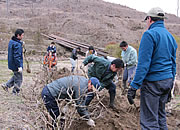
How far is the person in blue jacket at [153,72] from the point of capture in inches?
96.0

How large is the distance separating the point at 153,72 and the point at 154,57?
188 millimetres

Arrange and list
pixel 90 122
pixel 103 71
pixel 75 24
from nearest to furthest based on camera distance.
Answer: pixel 90 122, pixel 103 71, pixel 75 24

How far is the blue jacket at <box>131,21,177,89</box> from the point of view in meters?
2.43

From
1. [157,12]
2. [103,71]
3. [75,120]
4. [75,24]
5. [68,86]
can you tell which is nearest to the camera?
[157,12]

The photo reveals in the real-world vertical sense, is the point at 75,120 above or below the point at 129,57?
below

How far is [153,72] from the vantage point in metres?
2.50

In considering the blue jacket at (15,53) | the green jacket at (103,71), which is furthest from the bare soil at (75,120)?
the blue jacket at (15,53)

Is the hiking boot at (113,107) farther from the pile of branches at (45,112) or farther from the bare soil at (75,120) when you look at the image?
the pile of branches at (45,112)

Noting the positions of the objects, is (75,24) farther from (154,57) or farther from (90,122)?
(154,57)

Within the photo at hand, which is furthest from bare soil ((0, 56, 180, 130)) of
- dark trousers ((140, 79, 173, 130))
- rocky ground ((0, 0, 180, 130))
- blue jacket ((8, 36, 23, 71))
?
blue jacket ((8, 36, 23, 71))

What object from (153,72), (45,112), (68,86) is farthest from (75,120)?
(153,72)

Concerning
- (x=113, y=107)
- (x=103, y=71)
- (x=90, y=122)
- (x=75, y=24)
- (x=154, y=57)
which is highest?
(x=154, y=57)

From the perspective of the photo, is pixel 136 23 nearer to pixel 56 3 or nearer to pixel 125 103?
pixel 56 3

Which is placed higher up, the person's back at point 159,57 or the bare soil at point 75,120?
the person's back at point 159,57
